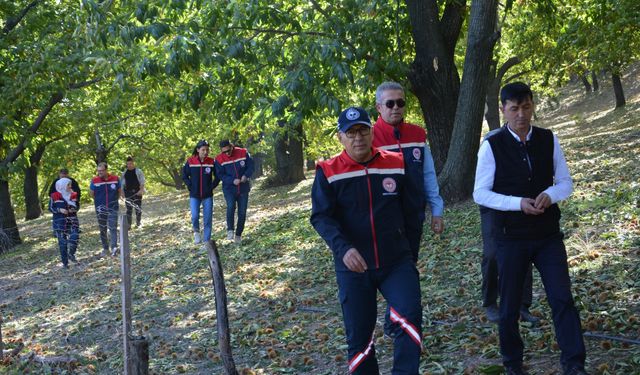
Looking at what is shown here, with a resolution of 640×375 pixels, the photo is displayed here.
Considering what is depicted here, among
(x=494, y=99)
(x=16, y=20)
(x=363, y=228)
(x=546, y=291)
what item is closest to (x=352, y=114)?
(x=363, y=228)

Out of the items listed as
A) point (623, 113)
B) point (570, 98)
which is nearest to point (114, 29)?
point (623, 113)

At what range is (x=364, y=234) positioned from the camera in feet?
15.1

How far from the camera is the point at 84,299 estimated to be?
12.1 m

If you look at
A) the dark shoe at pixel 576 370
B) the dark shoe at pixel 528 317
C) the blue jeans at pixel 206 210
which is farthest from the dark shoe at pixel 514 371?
the blue jeans at pixel 206 210

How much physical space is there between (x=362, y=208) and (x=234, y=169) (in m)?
10.3

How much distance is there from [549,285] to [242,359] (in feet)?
11.9

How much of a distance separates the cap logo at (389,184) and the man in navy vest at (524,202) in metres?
0.66

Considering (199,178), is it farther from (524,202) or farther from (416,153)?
(524,202)

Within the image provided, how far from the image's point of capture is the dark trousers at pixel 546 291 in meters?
4.69

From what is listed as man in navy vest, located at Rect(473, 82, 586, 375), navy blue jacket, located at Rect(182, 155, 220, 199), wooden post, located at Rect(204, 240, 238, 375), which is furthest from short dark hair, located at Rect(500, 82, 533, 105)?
navy blue jacket, located at Rect(182, 155, 220, 199)

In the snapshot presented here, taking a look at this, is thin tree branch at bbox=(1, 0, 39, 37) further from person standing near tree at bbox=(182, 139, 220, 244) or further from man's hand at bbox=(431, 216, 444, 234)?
man's hand at bbox=(431, 216, 444, 234)

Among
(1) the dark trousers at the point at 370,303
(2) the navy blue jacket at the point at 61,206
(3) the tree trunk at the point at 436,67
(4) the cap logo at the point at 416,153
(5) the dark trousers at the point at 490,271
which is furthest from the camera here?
(2) the navy blue jacket at the point at 61,206

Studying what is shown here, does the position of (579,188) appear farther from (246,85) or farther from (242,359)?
(242,359)

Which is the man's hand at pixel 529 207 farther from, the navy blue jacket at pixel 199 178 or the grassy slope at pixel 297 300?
the navy blue jacket at pixel 199 178
